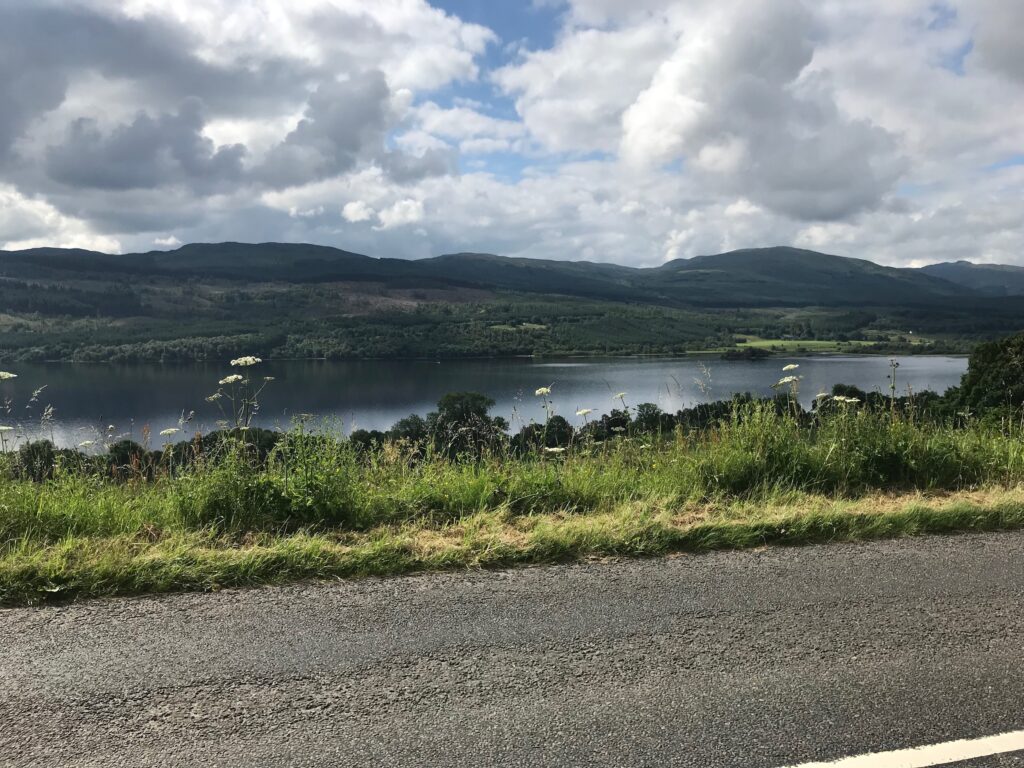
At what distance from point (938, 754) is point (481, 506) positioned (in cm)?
332

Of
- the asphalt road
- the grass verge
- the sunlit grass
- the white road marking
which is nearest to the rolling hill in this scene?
the sunlit grass

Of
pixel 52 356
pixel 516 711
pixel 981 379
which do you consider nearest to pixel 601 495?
pixel 516 711

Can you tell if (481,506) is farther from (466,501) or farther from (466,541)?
(466,541)

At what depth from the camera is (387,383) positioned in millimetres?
70688

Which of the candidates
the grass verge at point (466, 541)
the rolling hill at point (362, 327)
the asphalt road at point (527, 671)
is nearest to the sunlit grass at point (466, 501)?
the grass verge at point (466, 541)

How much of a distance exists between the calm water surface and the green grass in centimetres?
2024

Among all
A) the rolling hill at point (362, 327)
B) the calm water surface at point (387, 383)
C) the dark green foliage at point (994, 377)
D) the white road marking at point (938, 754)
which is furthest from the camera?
the rolling hill at point (362, 327)

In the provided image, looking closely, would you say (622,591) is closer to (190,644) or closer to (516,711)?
(516,711)

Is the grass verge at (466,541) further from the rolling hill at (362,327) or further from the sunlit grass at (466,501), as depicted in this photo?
the rolling hill at (362,327)

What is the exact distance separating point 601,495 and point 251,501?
2.80 meters

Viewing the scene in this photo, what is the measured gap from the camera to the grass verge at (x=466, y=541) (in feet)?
12.7

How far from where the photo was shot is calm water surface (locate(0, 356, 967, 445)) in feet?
131

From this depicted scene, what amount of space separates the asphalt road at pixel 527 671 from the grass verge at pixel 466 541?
0.21m

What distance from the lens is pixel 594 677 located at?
299 cm
